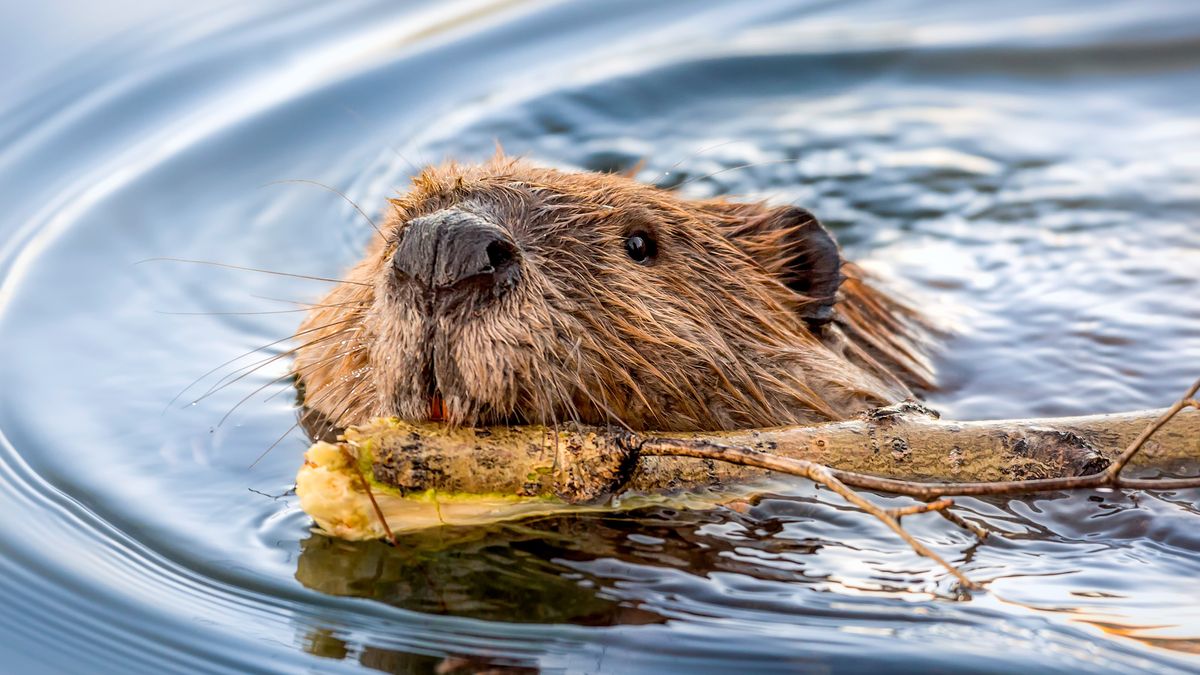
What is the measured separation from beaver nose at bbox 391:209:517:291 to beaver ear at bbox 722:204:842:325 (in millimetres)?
1225

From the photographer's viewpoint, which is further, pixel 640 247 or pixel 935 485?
pixel 640 247

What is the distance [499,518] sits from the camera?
10.5ft

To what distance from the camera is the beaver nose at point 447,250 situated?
9.72 ft

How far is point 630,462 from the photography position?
10.5 feet

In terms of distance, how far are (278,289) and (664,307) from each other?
8.16 feet

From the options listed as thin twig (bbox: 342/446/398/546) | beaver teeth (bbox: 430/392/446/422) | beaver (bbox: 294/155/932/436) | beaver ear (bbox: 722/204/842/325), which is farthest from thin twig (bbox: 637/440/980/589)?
beaver ear (bbox: 722/204/842/325)

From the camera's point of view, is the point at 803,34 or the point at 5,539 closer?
the point at 5,539

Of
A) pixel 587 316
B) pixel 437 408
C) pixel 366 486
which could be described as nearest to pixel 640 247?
pixel 587 316

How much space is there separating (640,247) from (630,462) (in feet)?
2.35

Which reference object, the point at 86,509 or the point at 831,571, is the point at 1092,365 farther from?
the point at 86,509

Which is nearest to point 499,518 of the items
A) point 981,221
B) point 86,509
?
point 86,509

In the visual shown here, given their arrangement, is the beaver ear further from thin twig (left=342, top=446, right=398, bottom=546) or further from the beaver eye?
thin twig (left=342, top=446, right=398, bottom=546)

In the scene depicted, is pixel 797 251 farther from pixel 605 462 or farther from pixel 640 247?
pixel 605 462

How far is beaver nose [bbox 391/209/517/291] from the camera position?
2.96 metres
